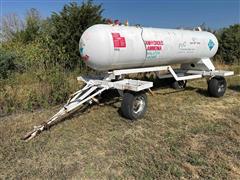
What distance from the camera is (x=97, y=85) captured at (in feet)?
16.0

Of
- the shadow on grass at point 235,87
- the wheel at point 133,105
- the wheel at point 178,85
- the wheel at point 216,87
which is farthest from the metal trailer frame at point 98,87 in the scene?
the shadow on grass at point 235,87

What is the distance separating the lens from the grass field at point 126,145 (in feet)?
9.67

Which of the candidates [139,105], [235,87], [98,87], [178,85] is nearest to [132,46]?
[98,87]

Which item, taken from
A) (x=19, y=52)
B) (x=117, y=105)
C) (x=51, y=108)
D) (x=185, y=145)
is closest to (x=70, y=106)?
(x=51, y=108)

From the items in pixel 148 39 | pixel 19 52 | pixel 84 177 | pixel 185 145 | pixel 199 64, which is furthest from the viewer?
pixel 19 52

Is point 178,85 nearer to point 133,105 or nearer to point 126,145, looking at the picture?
point 133,105

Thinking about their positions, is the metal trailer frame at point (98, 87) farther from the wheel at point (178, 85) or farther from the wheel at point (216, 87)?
the wheel at point (178, 85)

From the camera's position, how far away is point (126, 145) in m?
3.60

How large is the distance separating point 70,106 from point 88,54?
105 centimetres

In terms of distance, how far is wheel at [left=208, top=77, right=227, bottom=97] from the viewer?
6.23 meters

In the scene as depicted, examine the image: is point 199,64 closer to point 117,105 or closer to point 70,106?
point 117,105

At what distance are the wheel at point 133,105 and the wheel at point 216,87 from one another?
239cm

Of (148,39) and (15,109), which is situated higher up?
(148,39)

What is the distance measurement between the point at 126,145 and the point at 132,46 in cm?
205
